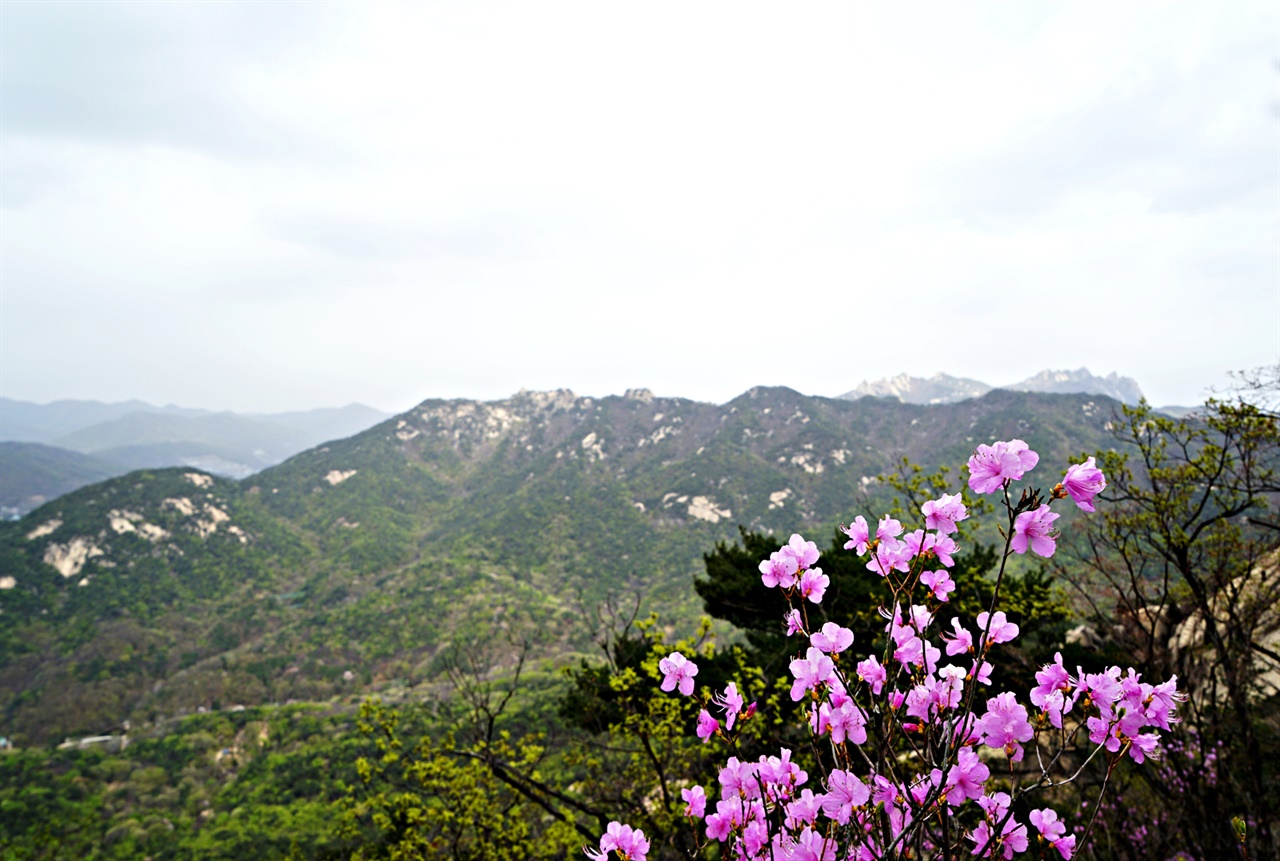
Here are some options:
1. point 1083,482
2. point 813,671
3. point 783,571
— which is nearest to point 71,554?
point 783,571

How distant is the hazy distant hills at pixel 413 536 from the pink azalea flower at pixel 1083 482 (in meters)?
29.9

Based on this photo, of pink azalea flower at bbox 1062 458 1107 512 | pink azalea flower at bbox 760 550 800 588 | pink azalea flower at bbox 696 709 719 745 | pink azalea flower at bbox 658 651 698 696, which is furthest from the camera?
pink azalea flower at bbox 658 651 698 696

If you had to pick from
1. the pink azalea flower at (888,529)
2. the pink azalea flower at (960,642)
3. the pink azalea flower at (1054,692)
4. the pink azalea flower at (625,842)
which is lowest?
the pink azalea flower at (625,842)

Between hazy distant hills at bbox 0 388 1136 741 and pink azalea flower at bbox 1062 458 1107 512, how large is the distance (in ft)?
98.1

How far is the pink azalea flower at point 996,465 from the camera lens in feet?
4.99

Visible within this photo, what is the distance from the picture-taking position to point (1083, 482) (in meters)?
1.56

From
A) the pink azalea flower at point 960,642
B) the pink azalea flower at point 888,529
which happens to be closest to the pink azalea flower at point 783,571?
the pink azalea flower at point 888,529

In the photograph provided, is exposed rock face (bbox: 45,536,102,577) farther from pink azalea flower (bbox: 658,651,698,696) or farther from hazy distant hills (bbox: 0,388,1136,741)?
pink azalea flower (bbox: 658,651,698,696)

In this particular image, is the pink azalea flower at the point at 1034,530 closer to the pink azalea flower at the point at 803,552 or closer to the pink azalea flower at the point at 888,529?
the pink azalea flower at the point at 888,529

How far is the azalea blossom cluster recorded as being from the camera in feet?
5.52

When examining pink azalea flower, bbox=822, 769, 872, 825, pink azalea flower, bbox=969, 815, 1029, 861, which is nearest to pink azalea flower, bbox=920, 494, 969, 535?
pink azalea flower, bbox=822, 769, 872, 825

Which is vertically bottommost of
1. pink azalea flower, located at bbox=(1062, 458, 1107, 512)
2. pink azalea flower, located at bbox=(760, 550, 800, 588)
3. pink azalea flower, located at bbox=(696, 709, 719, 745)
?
pink azalea flower, located at bbox=(696, 709, 719, 745)

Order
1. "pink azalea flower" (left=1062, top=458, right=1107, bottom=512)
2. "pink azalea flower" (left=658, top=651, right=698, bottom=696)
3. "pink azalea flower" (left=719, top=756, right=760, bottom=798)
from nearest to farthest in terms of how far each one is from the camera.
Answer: "pink azalea flower" (left=1062, top=458, right=1107, bottom=512), "pink azalea flower" (left=719, top=756, right=760, bottom=798), "pink azalea flower" (left=658, top=651, right=698, bottom=696)

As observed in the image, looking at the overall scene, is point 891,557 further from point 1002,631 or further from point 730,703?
point 730,703
